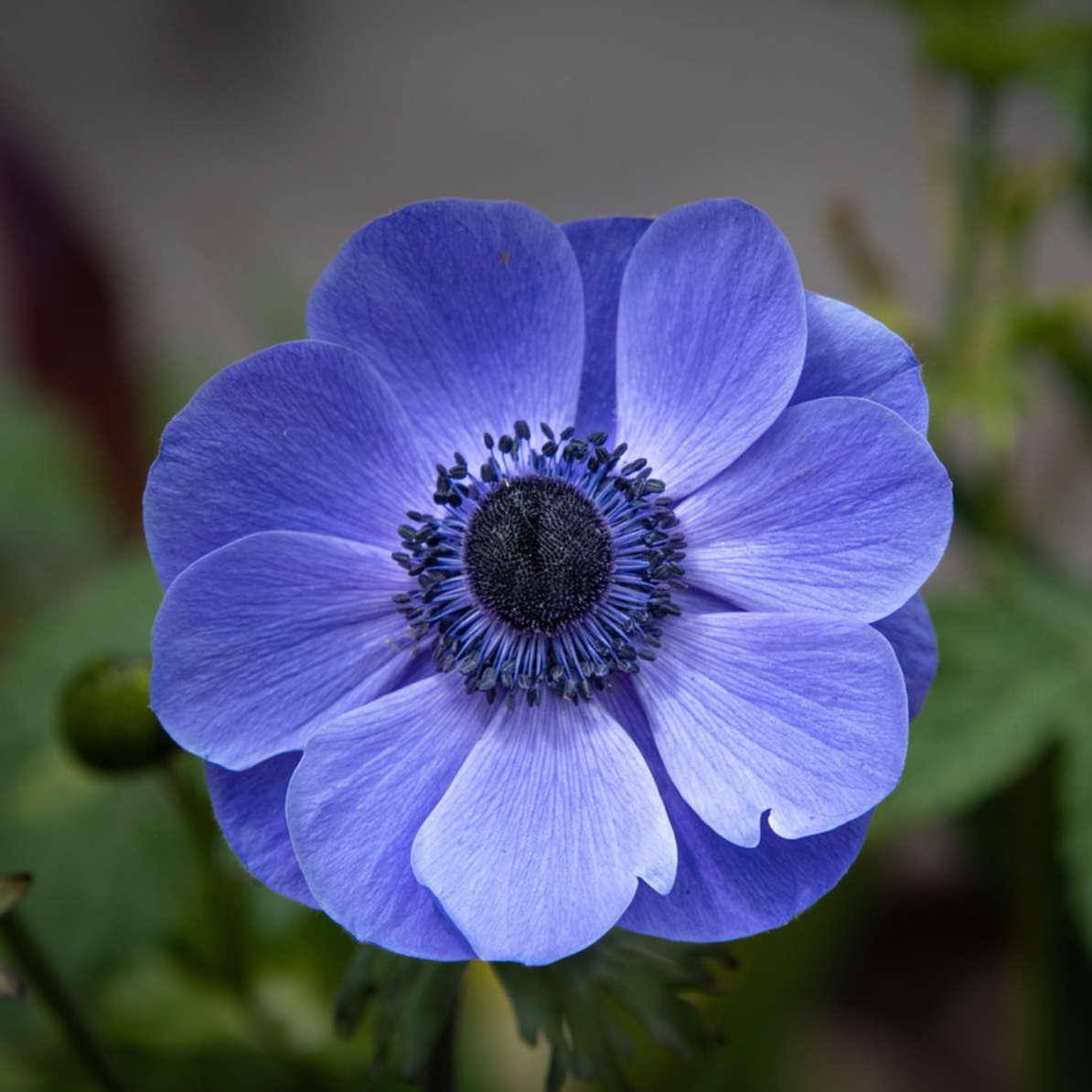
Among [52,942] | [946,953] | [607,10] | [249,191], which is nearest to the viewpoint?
[52,942]

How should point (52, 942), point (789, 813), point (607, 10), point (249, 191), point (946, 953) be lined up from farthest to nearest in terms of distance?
point (607, 10) → point (249, 191) → point (946, 953) → point (52, 942) → point (789, 813)

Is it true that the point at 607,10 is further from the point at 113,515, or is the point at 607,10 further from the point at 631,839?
the point at 631,839

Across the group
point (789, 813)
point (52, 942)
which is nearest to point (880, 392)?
point (789, 813)

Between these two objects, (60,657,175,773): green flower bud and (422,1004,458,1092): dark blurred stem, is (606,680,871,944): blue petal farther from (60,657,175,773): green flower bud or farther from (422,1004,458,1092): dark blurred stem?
(60,657,175,773): green flower bud

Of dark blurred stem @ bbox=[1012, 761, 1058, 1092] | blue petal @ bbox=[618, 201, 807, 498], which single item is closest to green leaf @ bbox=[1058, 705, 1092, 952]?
dark blurred stem @ bbox=[1012, 761, 1058, 1092]

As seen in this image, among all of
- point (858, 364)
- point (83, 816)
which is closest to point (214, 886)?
point (83, 816)
